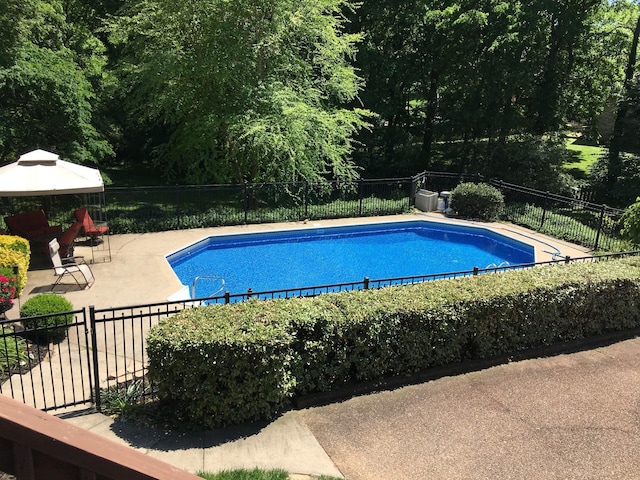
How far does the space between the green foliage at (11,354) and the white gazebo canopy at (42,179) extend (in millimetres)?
4654

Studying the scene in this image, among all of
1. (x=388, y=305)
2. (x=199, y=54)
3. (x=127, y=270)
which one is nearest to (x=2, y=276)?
(x=127, y=270)

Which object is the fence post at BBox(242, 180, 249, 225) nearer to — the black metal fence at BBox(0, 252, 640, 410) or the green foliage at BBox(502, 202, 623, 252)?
the black metal fence at BBox(0, 252, 640, 410)

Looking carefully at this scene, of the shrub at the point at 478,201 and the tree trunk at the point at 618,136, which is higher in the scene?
the tree trunk at the point at 618,136

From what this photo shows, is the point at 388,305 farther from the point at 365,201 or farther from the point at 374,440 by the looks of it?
the point at 365,201

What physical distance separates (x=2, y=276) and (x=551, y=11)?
23.6 meters

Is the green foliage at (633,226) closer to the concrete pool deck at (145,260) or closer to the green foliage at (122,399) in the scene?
the concrete pool deck at (145,260)

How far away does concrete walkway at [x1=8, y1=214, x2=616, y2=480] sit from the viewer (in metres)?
5.25

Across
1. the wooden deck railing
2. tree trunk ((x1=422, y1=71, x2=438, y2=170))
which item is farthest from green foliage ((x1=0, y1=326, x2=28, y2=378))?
tree trunk ((x1=422, y1=71, x2=438, y2=170))

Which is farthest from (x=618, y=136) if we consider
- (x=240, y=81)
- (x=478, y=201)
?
(x=240, y=81)

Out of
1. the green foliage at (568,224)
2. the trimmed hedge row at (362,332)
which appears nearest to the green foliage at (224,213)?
the green foliage at (568,224)

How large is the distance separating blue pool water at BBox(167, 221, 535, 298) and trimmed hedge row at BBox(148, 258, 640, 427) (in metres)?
6.14

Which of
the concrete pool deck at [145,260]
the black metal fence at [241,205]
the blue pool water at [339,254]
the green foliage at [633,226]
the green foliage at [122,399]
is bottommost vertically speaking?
the blue pool water at [339,254]

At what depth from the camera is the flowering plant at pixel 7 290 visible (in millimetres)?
8688

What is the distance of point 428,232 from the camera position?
18.3 metres
